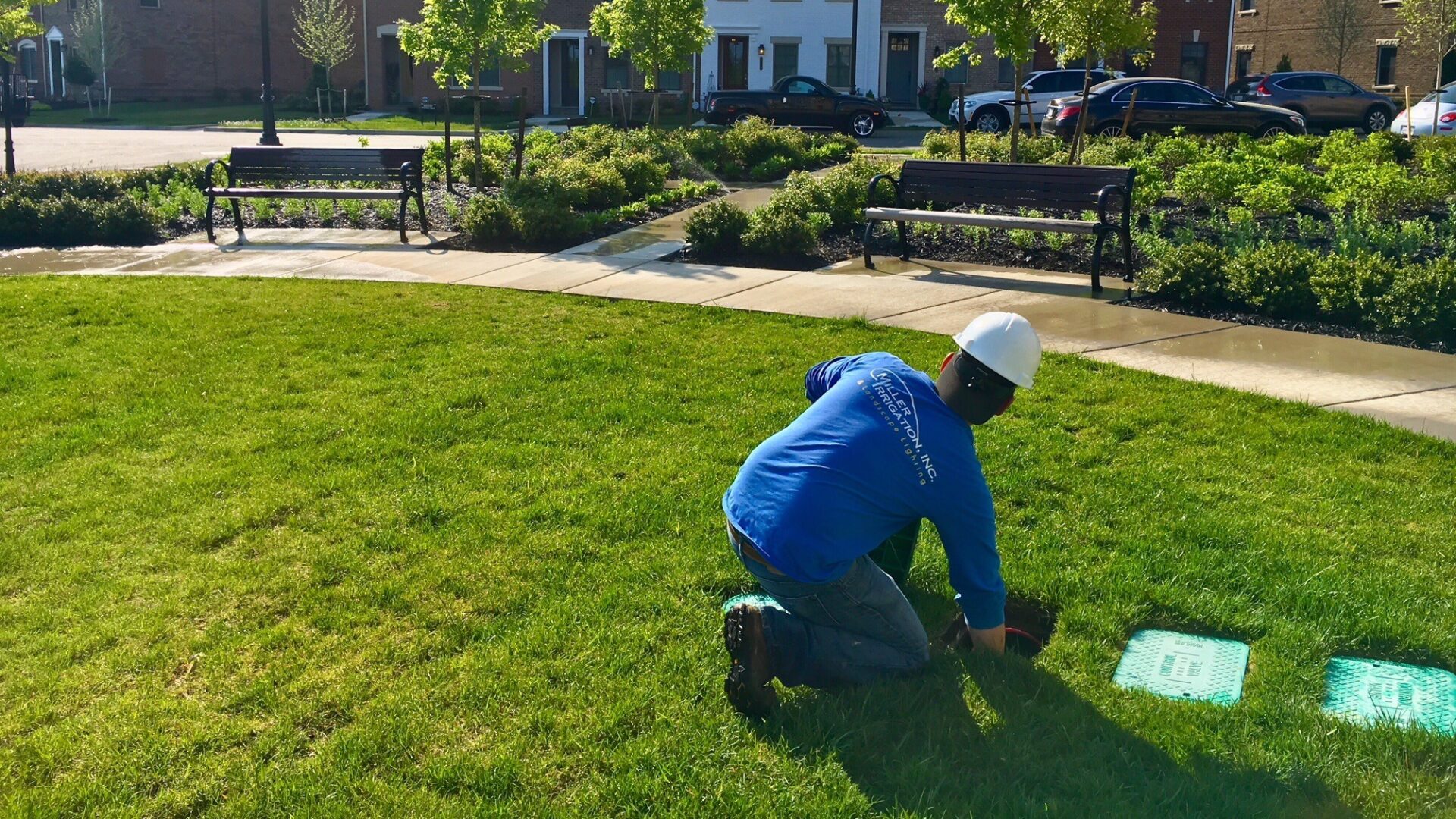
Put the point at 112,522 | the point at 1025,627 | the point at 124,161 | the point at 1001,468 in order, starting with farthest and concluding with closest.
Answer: the point at 124,161, the point at 1001,468, the point at 112,522, the point at 1025,627

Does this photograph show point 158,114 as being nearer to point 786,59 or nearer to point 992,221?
point 786,59

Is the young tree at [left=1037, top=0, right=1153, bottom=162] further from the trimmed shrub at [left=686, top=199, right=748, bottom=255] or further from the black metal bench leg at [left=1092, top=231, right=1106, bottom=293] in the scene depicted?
the black metal bench leg at [left=1092, top=231, right=1106, bottom=293]

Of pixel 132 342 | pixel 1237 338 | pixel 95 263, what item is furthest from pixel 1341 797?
pixel 95 263

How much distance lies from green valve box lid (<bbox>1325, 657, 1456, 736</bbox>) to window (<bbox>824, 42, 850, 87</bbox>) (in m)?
41.2

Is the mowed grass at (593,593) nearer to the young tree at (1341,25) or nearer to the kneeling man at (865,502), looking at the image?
the kneeling man at (865,502)

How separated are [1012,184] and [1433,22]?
1071 inches

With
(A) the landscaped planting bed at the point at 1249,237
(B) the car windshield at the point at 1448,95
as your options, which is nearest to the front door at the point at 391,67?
(B) the car windshield at the point at 1448,95

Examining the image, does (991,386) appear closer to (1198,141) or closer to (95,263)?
(95,263)

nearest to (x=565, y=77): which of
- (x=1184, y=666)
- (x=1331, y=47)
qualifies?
(x=1331, y=47)

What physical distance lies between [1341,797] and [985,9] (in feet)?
39.2

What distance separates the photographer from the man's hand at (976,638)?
3.68m

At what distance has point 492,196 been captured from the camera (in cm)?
1286

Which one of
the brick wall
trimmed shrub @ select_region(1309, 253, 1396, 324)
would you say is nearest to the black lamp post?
trimmed shrub @ select_region(1309, 253, 1396, 324)

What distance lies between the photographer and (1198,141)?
1636 centimetres
